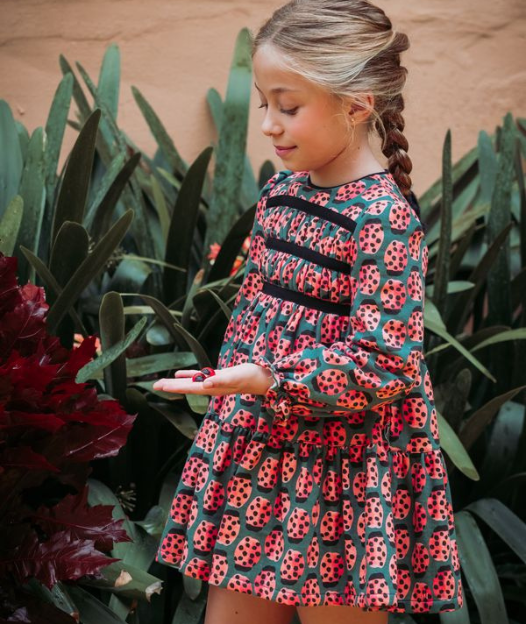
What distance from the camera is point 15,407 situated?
1.59m

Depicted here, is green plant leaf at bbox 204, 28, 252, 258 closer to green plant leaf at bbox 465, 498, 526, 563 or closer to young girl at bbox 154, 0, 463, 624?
green plant leaf at bbox 465, 498, 526, 563

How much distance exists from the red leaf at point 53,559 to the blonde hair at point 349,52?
2.42 feet

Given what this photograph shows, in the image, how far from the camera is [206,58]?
3.08m

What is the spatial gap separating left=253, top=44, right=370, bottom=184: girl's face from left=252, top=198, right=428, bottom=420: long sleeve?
13 centimetres

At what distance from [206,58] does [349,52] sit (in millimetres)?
1775

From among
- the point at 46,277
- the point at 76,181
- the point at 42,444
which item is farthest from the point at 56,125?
the point at 42,444

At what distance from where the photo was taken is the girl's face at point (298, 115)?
1.37 metres

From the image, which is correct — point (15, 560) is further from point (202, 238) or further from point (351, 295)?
point (202, 238)

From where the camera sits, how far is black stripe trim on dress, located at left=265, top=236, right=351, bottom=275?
1.38 metres

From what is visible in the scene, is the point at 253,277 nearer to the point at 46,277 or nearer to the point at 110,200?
the point at 46,277

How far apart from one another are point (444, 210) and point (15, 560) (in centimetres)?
122

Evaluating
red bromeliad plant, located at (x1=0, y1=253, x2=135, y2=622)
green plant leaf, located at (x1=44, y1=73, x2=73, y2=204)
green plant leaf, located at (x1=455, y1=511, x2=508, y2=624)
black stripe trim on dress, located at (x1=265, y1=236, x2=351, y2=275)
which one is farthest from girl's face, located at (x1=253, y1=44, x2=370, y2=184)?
green plant leaf, located at (x1=44, y1=73, x2=73, y2=204)

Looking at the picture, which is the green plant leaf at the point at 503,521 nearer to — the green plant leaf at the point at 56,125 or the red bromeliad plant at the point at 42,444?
the red bromeliad plant at the point at 42,444

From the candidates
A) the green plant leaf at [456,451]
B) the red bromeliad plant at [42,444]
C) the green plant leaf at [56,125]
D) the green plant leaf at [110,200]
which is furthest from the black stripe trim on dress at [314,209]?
the green plant leaf at [56,125]
